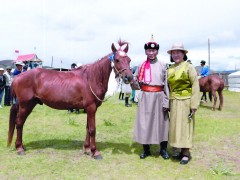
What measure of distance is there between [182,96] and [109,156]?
1.75m

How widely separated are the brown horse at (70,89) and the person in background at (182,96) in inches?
36.5

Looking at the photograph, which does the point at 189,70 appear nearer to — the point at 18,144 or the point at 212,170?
Result: the point at 212,170

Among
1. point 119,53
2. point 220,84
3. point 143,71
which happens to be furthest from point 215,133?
point 220,84

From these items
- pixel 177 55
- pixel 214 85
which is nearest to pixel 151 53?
pixel 177 55

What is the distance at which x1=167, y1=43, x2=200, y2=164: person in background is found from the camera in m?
4.75

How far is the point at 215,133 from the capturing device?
727 cm

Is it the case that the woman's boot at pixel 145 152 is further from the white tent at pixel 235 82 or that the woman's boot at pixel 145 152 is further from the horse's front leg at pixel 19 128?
the white tent at pixel 235 82

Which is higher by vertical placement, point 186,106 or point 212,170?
point 186,106

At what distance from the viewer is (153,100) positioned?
4.98 metres

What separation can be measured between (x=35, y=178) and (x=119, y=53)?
239 cm

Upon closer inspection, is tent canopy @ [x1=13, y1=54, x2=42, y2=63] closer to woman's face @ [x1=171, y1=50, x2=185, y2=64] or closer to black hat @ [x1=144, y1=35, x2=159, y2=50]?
black hat @ [x1=144, y1=35, x2=159, y2=50]

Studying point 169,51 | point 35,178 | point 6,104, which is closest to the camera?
point 35,178

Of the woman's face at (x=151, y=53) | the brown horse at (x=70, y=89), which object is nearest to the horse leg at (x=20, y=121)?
the brown horse at (x=70, y=89)

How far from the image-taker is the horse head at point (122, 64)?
4785 mm
